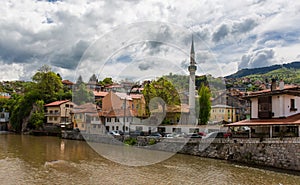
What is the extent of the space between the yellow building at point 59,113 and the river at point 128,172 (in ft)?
116

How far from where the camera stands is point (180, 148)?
112ft

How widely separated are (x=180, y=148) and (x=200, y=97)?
19.5m

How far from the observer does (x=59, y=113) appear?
6506cm

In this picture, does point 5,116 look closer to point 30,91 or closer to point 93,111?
point 30,91

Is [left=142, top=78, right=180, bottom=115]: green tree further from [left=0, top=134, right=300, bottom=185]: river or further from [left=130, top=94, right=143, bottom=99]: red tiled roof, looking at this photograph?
[left=0, top=134, right=300, bottom=185]: river

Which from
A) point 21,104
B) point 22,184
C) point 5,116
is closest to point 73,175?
point 22,184

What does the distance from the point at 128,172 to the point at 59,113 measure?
148ft

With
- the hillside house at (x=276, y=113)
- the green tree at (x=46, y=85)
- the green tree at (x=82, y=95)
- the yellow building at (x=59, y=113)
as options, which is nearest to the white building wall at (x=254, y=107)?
the hillside house at (x=276, y=113)

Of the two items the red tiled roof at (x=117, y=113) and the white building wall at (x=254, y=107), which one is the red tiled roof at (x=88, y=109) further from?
the white building wall at (x=254, y=107)

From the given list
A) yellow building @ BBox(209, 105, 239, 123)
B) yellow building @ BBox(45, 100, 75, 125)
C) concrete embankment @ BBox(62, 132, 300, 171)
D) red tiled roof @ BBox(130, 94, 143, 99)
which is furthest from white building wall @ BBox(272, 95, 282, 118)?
yellow building @ BBox(45, 100, 75, 125)

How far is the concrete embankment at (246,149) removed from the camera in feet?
78.0

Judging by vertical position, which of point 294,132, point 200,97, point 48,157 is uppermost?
point 200,97

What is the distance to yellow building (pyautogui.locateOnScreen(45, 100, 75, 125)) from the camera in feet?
213

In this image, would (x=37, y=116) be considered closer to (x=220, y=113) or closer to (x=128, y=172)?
(x=220, y=113)
